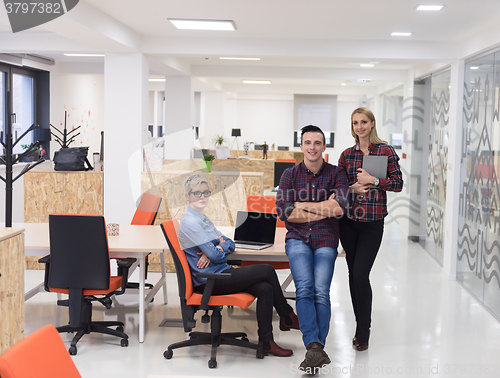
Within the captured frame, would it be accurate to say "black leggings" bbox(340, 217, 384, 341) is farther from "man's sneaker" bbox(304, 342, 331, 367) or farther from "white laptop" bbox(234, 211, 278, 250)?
"man's sneaker" bbox(304, 342, 331, 367)

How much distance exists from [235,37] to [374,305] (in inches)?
132

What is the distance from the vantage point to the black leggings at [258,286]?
3.43m

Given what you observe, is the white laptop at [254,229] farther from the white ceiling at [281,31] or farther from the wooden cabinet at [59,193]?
the wooden cabinet at [59,193]

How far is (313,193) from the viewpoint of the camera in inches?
139

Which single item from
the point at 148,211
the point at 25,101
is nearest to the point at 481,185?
the point at 148,211

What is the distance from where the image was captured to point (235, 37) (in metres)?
5.90

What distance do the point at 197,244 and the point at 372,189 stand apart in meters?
1.29

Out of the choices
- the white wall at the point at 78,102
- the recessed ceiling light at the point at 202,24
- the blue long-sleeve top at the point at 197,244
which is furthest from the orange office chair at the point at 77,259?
the white wall at the point at 78,102

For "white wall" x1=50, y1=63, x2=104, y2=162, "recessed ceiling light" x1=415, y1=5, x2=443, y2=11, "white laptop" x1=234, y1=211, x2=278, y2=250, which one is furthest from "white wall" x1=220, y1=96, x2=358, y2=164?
"white laptop" x1=234, y1=211, x2=278, y2=250

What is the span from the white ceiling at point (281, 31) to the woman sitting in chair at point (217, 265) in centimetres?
193

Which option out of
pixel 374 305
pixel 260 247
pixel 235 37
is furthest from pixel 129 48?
pixel 374 305

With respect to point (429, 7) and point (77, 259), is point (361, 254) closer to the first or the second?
point (77, 259)

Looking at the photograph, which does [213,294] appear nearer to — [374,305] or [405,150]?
[374,305]

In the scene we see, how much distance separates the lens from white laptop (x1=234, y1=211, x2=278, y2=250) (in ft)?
12.6
